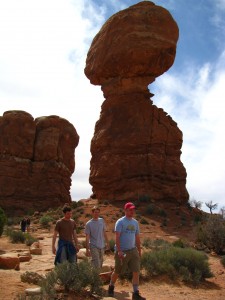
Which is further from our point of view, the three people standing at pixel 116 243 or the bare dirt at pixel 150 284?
the bare dirt at pixel 150 284

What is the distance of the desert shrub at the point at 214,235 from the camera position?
1556 centimetres

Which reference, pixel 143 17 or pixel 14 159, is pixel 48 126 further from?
pixel 143 17

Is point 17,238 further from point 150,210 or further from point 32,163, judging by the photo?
point 32,163

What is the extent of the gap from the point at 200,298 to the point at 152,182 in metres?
20.3

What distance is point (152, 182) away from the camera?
28.8 meters

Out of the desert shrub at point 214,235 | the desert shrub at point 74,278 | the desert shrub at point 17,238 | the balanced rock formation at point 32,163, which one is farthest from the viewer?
the balanced rock formation at point 32,163

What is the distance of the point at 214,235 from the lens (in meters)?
15.8

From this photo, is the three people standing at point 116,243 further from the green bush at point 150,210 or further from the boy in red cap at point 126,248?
the green bush at point 150,210

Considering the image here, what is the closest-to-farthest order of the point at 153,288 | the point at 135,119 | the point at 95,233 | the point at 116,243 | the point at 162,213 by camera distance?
the point at 116,243, the point at 95,233, the point at 153,288, the point at 162,213, the point at 135,119

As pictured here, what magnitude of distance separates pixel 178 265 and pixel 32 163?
32062 millimetres

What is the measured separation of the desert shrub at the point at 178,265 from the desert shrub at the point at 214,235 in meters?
4.71

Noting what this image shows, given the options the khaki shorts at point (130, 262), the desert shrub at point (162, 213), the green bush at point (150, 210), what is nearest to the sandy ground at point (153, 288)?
the khaki shorts at point (130, 262)

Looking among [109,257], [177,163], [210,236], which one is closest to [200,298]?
[109,257]

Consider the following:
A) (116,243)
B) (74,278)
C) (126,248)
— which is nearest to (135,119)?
(126,248)
